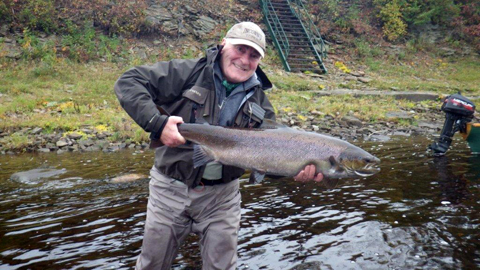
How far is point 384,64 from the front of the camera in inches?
1069

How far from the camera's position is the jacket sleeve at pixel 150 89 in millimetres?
3506

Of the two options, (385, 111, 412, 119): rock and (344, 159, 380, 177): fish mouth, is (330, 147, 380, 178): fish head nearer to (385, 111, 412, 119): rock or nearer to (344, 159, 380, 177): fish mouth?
(344, 159, 380, 177): fish mouth

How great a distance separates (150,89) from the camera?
12.3ft

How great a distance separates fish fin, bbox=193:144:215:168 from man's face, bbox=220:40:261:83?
70 cm

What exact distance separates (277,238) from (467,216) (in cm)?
307

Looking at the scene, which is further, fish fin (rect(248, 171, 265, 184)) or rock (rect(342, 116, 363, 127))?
rock (rect(342, 116, 363, 127))

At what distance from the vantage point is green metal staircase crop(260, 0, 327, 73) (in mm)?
24766

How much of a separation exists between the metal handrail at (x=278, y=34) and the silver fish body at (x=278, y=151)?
20.2 meters

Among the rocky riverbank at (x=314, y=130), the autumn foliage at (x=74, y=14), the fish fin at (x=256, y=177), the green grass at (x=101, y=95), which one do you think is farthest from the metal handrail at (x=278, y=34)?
the fish fin at (x=256, y=177)

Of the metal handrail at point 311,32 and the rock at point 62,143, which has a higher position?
the metal handrail at point 311,32

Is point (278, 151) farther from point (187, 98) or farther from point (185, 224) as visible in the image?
point (185, 224)

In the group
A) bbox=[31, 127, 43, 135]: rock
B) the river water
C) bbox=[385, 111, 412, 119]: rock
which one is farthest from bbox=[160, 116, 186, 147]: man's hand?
bbox=[385, 111, 412, 119]: rock

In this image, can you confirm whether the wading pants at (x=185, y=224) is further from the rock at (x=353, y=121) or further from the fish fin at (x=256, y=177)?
the rock at (x=353, y=121)

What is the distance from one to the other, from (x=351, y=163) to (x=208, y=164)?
129 centimetres
